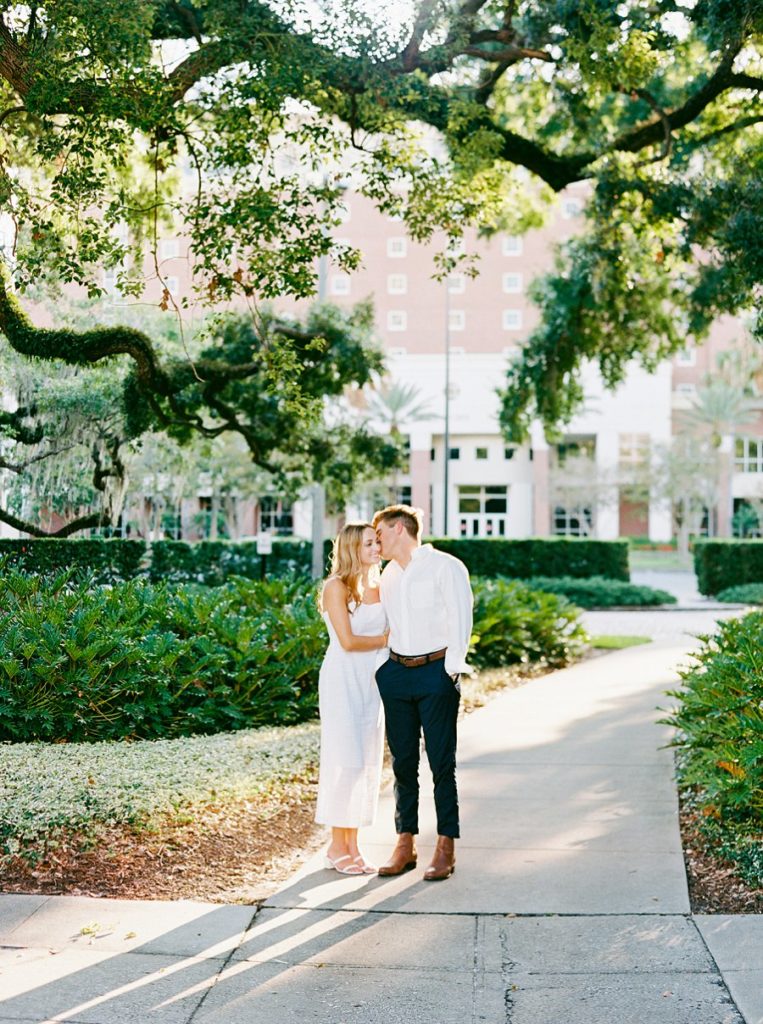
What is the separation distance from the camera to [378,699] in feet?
20.2

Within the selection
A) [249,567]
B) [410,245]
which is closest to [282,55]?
[249,567]

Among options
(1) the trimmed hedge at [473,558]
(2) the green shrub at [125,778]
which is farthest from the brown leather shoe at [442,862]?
(1) the trimmed hedge at [473,558]

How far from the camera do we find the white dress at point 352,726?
601cm

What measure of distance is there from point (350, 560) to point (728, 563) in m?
26.1

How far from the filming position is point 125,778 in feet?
20.9

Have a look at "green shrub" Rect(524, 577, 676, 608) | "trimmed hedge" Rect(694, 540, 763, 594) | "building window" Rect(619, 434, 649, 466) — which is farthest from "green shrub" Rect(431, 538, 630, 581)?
"building window" Rect(619, 434, 649, 466)

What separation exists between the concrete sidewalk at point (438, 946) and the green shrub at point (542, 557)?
76.0ft

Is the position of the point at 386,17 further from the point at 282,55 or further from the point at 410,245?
the point at 410,245

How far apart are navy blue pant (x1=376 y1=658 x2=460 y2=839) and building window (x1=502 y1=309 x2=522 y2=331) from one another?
237 ft

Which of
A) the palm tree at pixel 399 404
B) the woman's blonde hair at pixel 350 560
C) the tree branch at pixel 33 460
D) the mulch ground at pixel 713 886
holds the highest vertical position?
the palm tree at pixel 399 404

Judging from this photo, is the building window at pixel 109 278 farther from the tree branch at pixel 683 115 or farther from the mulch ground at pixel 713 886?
the mulch ground at pixel 713 886

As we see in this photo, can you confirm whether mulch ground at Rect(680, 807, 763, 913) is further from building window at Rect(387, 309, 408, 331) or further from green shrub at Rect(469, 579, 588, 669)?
building window at Rect(387, 309, 408, 331)

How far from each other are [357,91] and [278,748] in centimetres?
524

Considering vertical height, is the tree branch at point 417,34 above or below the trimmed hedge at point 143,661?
above
